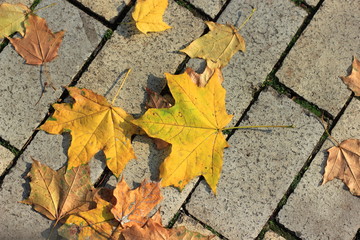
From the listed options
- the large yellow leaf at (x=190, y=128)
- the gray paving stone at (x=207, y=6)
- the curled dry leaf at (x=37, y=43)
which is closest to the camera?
the large yellow leaf at (x=190, y=128)

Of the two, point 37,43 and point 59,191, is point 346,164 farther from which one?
point 37,43

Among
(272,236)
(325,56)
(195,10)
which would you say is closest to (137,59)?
(195,10)

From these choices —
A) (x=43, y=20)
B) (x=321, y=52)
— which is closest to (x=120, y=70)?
(x=43, y=20)

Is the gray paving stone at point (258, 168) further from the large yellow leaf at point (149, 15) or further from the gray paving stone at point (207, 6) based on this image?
the large yellow leaf at point (149, 15)

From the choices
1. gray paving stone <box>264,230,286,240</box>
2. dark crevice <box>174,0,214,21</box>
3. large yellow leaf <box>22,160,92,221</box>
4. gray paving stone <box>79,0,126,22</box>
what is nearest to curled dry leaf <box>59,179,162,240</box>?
large yellow leaf <box>22,160,92,221</box>

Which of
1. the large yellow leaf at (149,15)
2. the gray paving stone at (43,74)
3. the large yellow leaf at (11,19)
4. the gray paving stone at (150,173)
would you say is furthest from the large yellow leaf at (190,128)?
the large yellow leaf at (11,19)

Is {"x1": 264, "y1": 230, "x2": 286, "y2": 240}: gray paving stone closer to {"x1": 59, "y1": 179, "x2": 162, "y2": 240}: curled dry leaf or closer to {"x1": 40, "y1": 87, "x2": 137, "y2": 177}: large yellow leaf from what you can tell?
{"x1": 59, "y1": 179, "x2": 162, "y2": 240}: curled dry leaf

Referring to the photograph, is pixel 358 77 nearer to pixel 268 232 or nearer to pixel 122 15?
pixel 268 232
